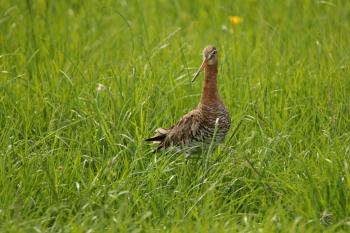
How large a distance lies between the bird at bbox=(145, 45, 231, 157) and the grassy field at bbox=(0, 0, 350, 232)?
0.36 feet

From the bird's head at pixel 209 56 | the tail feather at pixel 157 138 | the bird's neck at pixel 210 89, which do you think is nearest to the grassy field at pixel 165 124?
the tail feather at pixel 157 138

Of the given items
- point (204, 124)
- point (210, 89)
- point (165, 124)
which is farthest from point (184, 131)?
point (165, 124)

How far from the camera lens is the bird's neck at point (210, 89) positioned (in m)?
5.96

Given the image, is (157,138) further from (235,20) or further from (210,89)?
(235,20)

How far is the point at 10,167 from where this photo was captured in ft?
18.0

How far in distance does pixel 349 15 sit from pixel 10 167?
4.86m

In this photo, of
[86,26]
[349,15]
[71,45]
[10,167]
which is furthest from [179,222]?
[349,15]

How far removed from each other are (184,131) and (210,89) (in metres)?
0.35

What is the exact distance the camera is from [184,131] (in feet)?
19.6

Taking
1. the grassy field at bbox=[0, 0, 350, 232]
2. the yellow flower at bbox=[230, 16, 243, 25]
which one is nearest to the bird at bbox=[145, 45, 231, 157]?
the grassy field at bbox=[0, 0, 350, 232]

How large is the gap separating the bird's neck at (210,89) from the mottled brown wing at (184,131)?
10cm

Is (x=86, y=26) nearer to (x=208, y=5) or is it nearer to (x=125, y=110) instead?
(x=208, y=5)

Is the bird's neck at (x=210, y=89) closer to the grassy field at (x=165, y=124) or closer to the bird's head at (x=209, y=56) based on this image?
the bird's head at (x=209, y=56)

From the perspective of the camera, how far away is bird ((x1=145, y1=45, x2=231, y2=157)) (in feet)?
19.2
